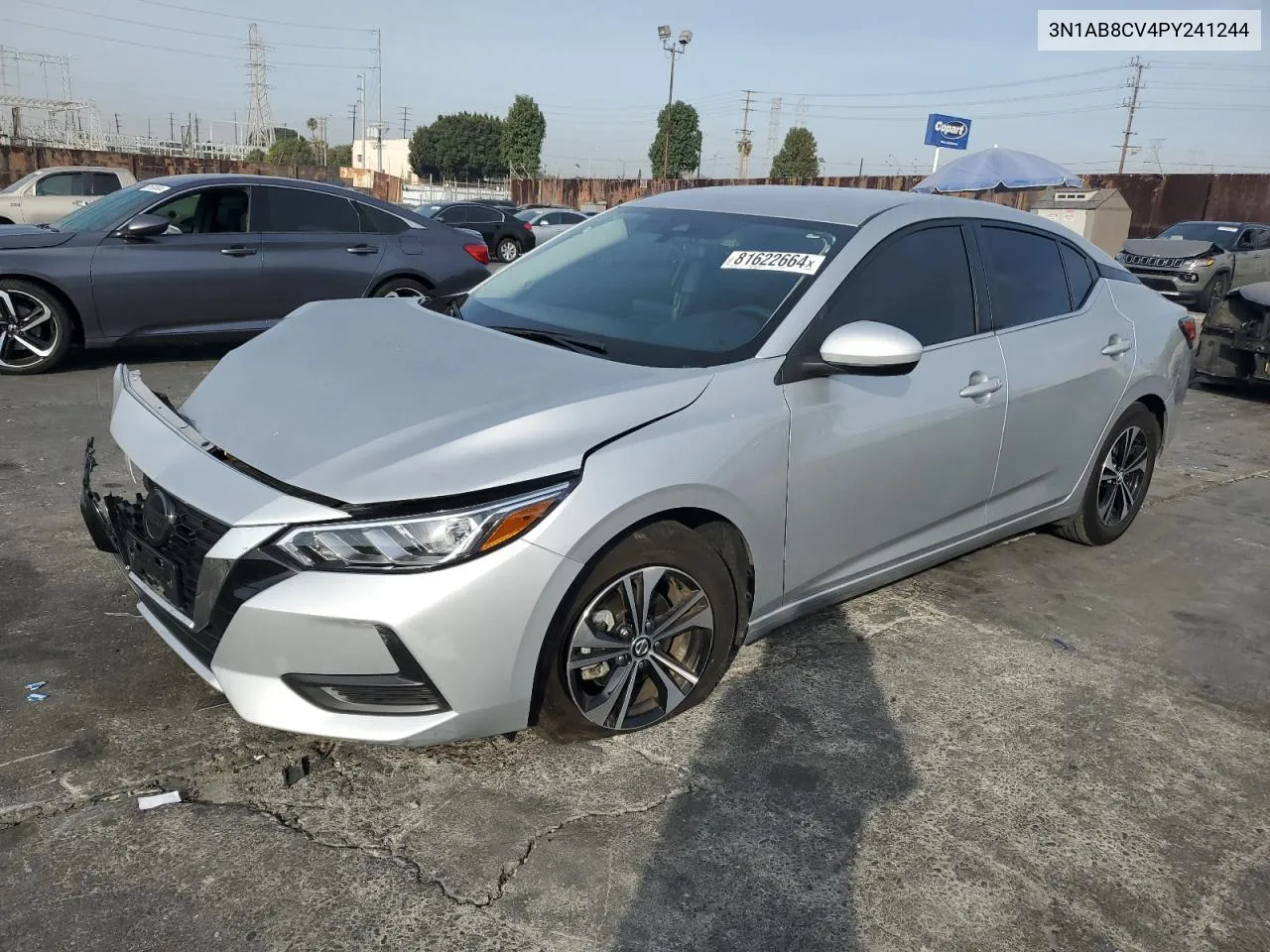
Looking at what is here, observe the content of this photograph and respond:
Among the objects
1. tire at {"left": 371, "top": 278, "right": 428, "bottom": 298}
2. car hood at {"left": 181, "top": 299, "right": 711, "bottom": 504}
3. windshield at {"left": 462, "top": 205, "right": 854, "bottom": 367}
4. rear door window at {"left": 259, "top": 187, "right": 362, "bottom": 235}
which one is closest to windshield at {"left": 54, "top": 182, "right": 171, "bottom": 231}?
rear door window at {"left": 259, "top": 187, "right": 362, "bottom": 235}

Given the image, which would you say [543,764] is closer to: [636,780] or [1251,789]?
[636,780]

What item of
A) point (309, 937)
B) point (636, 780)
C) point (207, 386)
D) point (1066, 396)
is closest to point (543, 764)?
point (636, 780)

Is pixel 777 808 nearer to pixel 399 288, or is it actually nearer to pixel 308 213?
pixel 399 288

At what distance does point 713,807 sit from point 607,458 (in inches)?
37.9

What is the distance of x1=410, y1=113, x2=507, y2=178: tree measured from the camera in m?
118

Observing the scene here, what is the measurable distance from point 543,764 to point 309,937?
0.81m

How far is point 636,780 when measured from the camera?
2.68m

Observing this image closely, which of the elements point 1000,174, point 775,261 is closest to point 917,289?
point 775,261

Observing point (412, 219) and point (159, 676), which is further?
point (412, 219)

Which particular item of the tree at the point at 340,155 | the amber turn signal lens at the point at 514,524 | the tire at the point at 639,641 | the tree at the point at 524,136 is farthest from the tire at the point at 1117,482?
the tree at the point at 340,155

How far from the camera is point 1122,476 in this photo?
4664 mm

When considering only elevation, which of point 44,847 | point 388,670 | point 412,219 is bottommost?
point 44,847

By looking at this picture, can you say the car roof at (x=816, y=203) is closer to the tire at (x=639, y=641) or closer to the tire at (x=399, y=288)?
the tire at (x=639, y=641)

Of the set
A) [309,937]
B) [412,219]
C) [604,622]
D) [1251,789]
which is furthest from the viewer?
[412,219]
